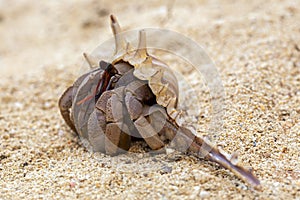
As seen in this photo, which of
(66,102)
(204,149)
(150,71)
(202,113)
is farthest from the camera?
(202,113)

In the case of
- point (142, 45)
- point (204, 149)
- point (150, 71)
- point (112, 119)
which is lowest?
point (204, 149)

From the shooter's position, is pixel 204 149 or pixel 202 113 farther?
pixel 202 113

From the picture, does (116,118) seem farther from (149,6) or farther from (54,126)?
(149,6)

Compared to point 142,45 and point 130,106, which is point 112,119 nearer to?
point 130,106

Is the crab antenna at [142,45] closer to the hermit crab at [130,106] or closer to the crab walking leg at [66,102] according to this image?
the hermit crab at [130,106]

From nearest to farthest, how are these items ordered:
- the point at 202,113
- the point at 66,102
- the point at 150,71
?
the point at 150,71, the point at 66,102, the point at 202,113

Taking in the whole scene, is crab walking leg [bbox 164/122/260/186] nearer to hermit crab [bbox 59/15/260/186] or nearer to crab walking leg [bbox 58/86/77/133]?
hermit crab [bbox 59/15/260/186]


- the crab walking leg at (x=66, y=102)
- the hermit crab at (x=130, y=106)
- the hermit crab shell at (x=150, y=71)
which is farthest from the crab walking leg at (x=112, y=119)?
the crab walking leg at (x=66, y=102)

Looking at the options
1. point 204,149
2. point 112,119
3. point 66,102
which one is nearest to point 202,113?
point 204,149
